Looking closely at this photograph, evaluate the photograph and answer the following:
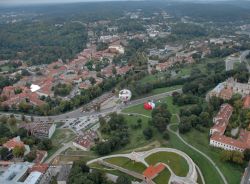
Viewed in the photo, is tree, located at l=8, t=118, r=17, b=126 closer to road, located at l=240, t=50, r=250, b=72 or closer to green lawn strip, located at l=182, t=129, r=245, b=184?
A: green lawn strip, located at l=182, t=129, r=245, b=184

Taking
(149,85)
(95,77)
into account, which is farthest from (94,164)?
(95,77)

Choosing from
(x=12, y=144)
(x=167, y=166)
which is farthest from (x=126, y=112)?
(x=12, y=144)

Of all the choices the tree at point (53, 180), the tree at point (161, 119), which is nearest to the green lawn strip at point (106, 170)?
the tree at point (53, 180)

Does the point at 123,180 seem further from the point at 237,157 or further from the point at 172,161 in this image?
the point at 237,157

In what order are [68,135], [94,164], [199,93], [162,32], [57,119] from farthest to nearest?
[162,32]
[199,93]
[57,119]
[68,135]
[94,164]

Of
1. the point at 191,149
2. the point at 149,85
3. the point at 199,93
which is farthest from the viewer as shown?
the point at 149,85

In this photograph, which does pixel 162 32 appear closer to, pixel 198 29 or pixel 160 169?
pixel 198 29

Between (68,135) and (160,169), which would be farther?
(68,135)
